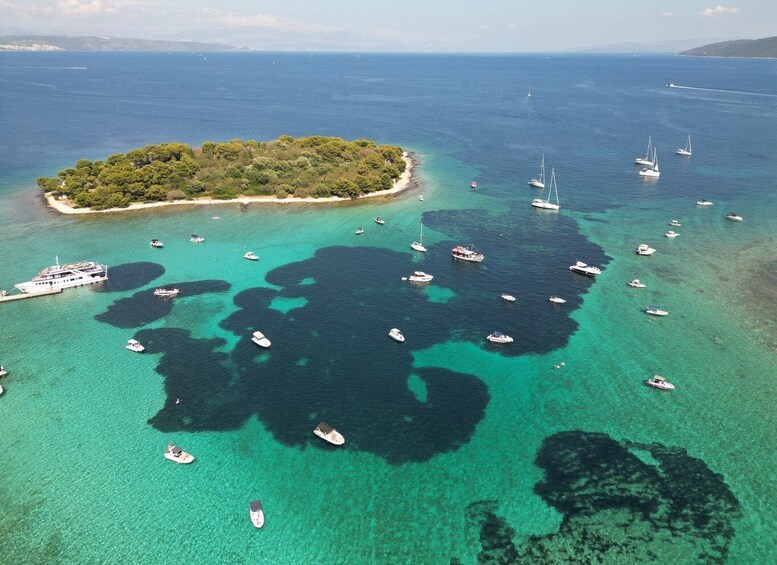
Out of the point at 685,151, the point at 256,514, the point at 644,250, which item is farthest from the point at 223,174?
the point at 685,151

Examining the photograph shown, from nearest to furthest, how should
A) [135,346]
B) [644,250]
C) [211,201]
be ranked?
1. [135,346]
2. [644,250]
3. [211,201]

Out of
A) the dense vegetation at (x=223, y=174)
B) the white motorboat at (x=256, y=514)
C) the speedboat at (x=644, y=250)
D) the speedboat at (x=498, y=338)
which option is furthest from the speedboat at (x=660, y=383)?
the dense vegetation at (x=223, y=174)

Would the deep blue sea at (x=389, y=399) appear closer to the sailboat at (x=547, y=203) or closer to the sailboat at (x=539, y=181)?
the sailboat at (x=547, y=203)

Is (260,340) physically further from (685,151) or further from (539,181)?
(685,151)

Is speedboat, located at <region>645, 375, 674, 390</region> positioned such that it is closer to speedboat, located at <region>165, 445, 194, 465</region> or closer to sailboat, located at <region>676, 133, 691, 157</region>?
speedboat, located at <region>165, 445, 194, 465</region>

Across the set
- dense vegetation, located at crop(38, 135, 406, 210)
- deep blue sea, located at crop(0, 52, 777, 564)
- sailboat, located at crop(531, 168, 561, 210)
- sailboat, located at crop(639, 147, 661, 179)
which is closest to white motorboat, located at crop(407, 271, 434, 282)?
deep blue sea, located at crop(0, 52, 777, 564)

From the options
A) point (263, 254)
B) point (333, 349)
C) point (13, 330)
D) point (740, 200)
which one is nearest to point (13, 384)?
point (13, 330)
